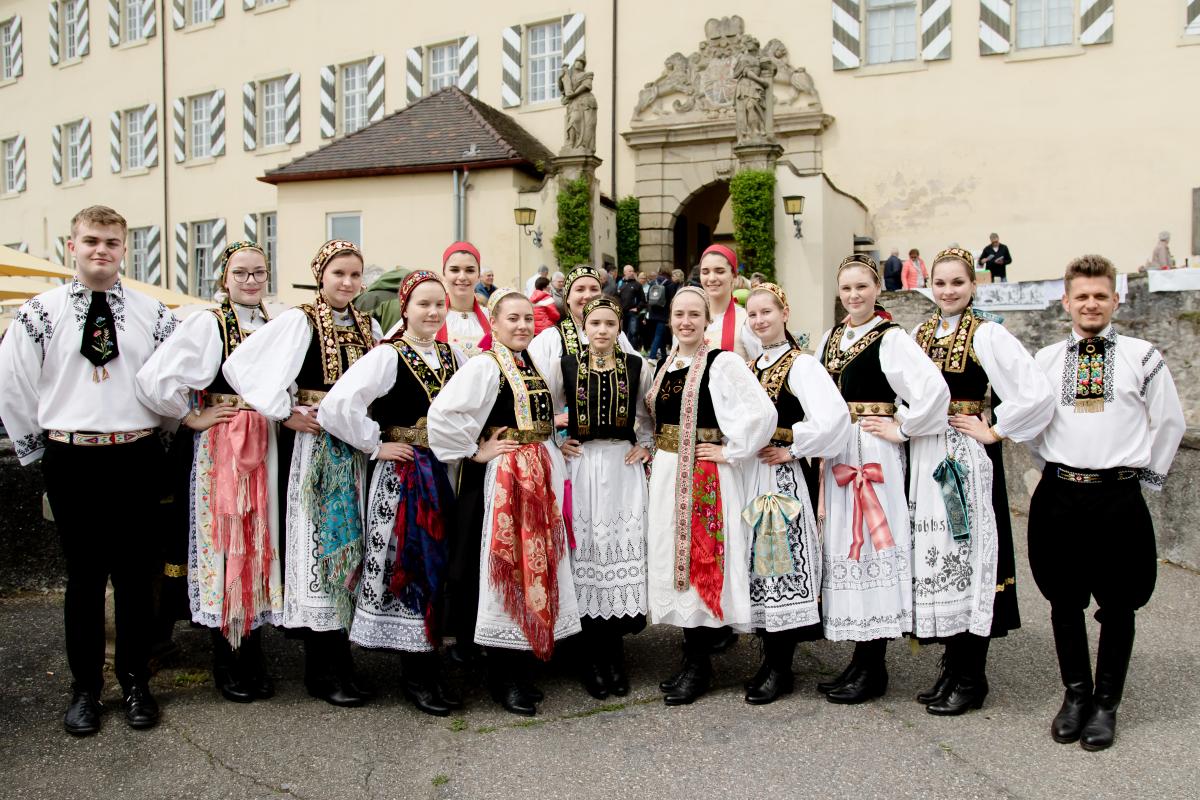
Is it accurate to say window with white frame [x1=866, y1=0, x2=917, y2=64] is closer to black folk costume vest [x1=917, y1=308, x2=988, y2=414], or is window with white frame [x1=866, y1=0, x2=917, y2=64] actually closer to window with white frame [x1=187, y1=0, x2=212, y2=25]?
black folk costume vest [x1=917, y1=308, x2=988, y2=414]

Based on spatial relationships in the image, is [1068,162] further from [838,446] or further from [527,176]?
[838,446]

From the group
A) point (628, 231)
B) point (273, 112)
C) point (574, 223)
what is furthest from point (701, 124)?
point (273, 112)

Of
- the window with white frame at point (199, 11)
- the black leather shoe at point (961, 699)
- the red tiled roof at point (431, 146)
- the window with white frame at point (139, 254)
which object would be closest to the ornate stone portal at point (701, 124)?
the red tiled roof at point (431, 146)

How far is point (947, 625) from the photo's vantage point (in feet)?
13.9

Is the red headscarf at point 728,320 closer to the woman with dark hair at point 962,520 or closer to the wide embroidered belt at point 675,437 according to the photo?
the wide embroidered belt at point 675,437

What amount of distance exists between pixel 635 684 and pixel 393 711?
3.49 ft

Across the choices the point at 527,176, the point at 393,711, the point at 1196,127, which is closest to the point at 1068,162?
the point at 1196,127

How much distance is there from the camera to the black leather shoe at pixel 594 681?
4475mm

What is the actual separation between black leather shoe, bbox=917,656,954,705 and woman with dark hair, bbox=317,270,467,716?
6.38 ft

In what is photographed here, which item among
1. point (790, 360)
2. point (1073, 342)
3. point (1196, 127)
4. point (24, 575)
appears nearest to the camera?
point (1073, 342)

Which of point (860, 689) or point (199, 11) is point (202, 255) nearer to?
point (199, 11)

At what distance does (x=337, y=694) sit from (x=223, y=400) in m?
1.31

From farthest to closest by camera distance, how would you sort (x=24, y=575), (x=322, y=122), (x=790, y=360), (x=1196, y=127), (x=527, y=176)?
(x=322, y=122), (x=527, y=176), (x=1196, y=127), (x=24, y=575), (x=790, y=360)

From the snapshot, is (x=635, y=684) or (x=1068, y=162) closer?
(x=635, y=684)
